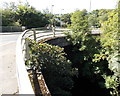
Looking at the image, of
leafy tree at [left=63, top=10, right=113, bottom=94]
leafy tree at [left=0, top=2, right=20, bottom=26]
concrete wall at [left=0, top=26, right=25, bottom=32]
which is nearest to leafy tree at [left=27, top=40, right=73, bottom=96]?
leafy tree at [left=63, top=10, right=113, bottom=94]

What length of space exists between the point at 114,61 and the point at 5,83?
4.99 meters

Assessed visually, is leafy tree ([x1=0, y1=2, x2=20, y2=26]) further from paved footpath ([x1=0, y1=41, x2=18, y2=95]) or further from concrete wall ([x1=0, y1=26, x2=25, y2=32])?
paved footpath ([x1=0, y1=41, x2=18, y2=95])

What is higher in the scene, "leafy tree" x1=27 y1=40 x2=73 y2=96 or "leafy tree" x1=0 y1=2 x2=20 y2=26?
"leafy tree" x1=0 y1=2 x2=20 y2=26

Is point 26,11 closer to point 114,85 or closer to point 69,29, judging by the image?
point 69,29

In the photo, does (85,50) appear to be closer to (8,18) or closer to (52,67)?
(52,67)

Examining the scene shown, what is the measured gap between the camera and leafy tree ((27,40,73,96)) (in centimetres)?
541

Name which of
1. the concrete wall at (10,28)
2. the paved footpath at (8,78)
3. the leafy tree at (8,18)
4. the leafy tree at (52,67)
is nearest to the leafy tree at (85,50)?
the leafy tree at (52,67)

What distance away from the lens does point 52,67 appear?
5801mm

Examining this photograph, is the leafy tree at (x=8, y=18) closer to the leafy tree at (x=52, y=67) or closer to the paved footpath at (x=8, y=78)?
the leafy tree at (x=52, y=67)

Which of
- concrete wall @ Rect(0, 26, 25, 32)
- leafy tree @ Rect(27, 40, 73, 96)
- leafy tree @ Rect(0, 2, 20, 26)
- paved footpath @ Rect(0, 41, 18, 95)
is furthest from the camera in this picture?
leafy tree @ Rect(0, 2, 20, 26)


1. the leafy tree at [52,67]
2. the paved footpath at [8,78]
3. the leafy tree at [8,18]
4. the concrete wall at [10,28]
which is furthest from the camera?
the leafy tree at [8,18]

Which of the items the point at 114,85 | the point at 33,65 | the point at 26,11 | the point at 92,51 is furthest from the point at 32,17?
the point at 33,65

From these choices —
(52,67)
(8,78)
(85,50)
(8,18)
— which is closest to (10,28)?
(8,18)

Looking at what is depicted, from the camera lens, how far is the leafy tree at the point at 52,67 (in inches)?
213
